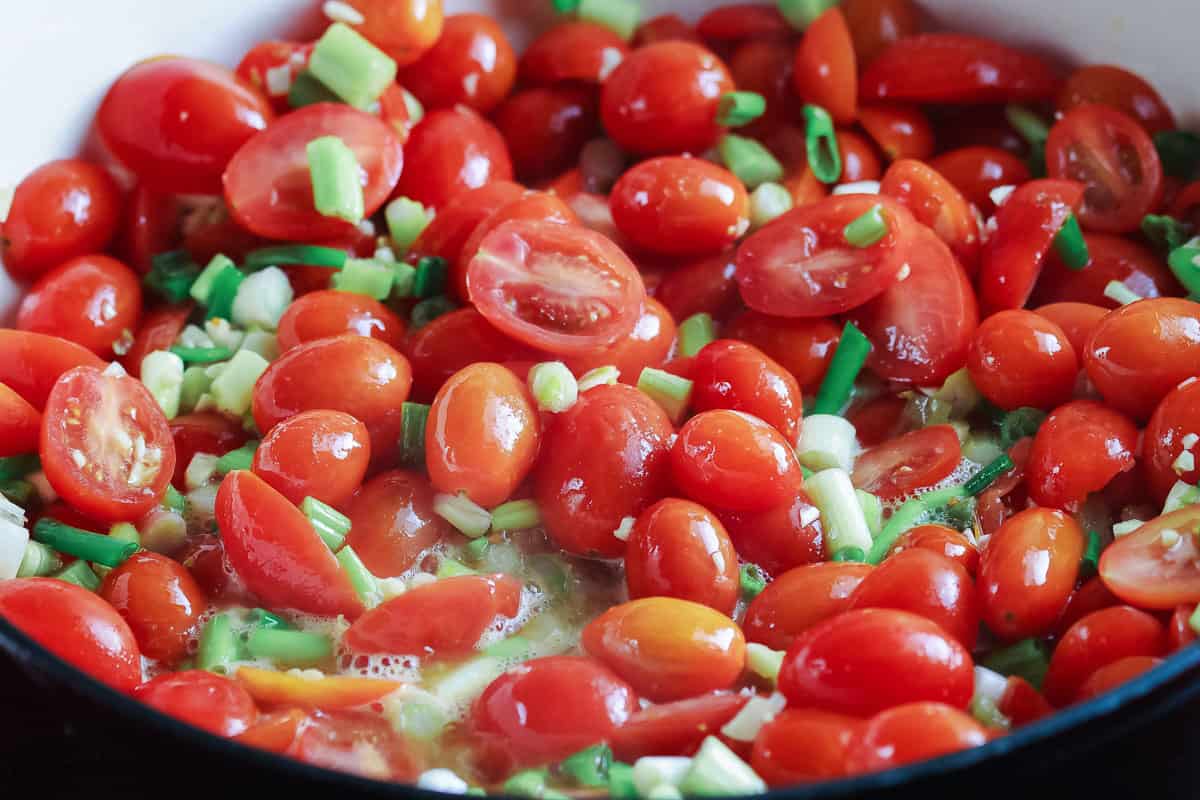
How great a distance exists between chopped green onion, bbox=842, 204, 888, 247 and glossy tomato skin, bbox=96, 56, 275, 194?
0.77 metres

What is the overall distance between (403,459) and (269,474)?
0.16 metres

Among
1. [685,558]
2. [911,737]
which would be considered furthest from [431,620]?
[911,737]

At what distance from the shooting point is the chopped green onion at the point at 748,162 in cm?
177

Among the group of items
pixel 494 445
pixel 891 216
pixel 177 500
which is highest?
pixel 891 216

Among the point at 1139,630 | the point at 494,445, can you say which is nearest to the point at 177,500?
the point at 494,445

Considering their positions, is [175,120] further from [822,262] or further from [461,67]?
[822,262]

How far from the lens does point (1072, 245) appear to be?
158 centimetres

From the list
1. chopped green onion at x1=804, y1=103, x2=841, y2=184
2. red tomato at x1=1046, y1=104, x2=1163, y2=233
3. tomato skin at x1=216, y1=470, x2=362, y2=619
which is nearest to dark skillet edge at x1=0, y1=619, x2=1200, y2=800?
tomato skin at x1=216, y1=470, x2=362, y2=619

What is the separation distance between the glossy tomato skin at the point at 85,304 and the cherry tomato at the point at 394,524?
1.44 ft

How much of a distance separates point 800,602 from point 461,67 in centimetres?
99

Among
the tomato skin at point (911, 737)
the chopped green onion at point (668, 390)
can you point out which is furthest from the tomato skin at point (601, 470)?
the tomato skin at point (911, 737)

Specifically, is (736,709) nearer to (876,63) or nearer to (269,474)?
(269,474)

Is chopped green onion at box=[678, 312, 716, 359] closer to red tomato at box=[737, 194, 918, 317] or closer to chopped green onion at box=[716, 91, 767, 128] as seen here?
red tomato at box=[737, 194, 918, 317]

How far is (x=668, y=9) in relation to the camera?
6.59ft
